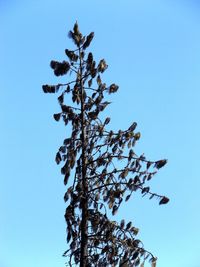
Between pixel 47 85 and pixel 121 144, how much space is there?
246 centimetres

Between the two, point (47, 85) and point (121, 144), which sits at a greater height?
point (47, 85)

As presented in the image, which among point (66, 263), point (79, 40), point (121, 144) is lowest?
point (66, 263)

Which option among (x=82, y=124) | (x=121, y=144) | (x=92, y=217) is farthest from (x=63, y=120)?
(x=92, y=217)

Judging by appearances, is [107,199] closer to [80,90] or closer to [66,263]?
Answer: [66,263]

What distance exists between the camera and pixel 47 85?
48.1ft

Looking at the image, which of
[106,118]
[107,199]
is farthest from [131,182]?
[106,118]

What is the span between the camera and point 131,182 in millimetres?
13969

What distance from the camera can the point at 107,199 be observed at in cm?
1418

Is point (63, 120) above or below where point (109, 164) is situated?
above

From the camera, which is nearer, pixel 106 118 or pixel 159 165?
pixel 159 165

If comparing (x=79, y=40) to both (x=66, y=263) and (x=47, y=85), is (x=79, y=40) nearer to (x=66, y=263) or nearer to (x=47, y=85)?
(x=47, y=85)

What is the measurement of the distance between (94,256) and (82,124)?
3377mm

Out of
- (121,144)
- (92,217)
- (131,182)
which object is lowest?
(92,217)

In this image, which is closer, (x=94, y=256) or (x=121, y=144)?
(x=94, y=256)
